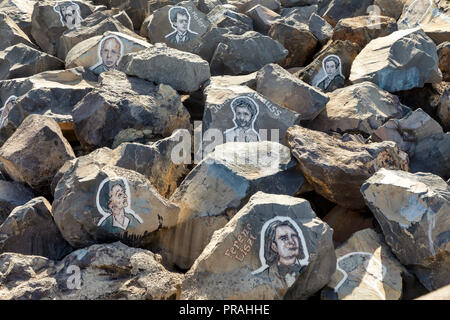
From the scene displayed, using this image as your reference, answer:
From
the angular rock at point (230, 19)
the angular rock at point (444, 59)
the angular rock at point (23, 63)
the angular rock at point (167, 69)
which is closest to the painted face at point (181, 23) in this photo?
the angular rock at point (230, 19)

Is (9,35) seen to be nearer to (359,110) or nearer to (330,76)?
(330,76)

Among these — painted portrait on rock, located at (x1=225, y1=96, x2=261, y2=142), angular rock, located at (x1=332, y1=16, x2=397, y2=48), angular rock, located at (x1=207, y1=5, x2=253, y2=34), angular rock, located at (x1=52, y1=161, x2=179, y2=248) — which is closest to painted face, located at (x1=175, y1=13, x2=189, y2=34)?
angular rock, located at (x1=207, y1=5, x2=253, y2=34)

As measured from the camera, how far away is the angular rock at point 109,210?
2.62 meters

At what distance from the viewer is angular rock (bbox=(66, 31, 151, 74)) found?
425cm

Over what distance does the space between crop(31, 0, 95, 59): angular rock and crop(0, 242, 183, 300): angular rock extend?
3108mm

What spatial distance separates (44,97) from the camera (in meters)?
3.70

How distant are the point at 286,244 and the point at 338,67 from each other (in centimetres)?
229

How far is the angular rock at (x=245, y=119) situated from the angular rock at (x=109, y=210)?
34.9 inches

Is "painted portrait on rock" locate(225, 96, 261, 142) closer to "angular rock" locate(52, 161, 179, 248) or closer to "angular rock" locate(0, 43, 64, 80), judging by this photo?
"angular rock" locate(52, 161, 179, 248)

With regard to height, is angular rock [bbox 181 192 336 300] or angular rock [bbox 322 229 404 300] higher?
angular rock [bbox 181 192 336 300]

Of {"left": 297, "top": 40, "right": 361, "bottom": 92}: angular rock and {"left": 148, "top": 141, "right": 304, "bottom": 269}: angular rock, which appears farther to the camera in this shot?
{"left": 297, "top": 40, "right": 361, "bottom": 92}: angular rock


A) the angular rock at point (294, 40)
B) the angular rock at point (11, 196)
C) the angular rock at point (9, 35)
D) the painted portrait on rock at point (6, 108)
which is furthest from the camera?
the angular rock at point (9, 35)

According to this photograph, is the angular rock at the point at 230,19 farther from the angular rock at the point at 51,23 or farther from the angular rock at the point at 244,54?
the angular rock at the point at 51,23
